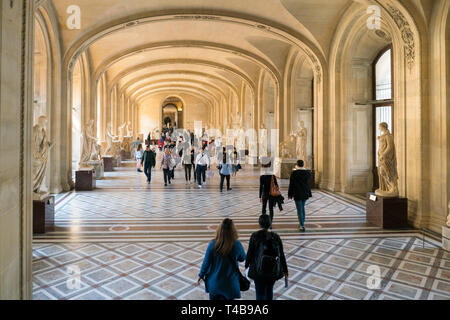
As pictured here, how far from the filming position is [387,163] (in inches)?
254

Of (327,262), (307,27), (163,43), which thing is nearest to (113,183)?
(163,43)

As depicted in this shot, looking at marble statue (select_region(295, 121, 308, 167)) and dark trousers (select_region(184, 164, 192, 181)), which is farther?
dark trousers (select_region(184, 164, 192, 181))

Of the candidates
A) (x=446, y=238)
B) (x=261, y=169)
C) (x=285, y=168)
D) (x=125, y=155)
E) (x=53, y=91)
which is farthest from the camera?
(x=125, y=155)

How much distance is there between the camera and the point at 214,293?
2.64m

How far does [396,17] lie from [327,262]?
Result: 526cm

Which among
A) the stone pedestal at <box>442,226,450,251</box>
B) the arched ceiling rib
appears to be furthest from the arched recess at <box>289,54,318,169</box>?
the arched ceiling rib

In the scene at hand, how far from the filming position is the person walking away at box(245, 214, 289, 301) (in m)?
2.69

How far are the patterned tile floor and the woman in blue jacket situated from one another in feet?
3.43

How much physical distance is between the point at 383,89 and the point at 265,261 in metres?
9.42

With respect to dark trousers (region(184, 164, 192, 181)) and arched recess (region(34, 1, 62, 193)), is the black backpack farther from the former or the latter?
dark trousers (region(184, 164, 192, 181))

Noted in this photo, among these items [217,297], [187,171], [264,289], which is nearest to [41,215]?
[217,297]

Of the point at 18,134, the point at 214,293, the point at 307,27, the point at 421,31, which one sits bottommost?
the point at 214,293

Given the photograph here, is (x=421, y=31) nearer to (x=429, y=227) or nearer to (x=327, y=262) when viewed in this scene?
(x=429, y=227)

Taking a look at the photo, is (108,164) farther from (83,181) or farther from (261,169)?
(261,169)
